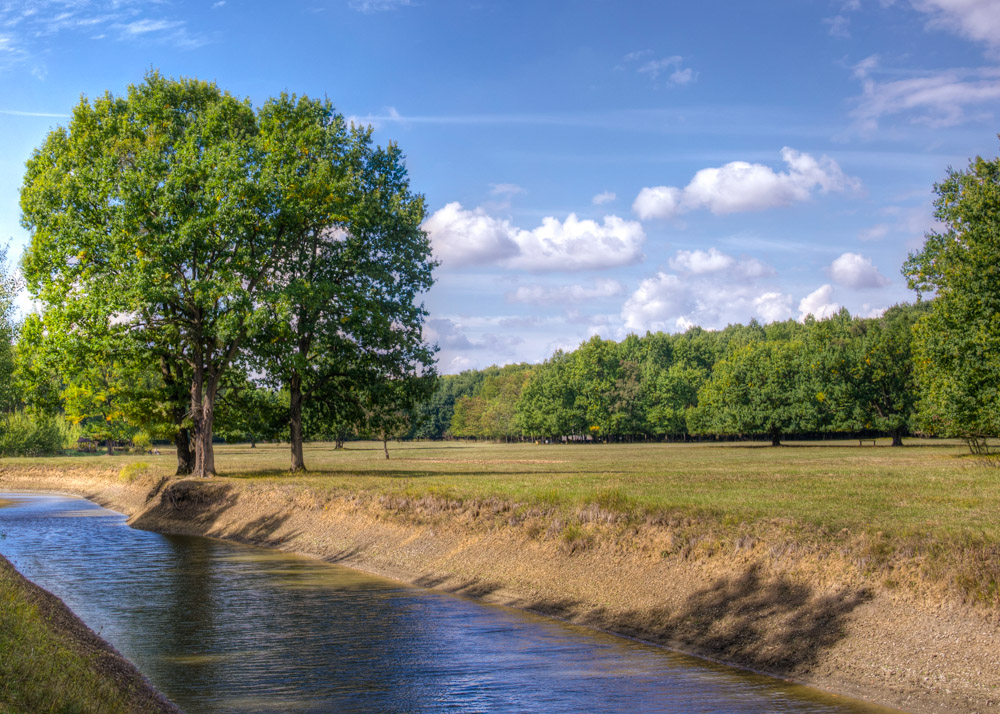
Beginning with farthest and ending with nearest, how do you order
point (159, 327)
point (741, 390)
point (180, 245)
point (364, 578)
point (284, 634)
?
point (741, 390) → point (159, 327) → point (180, 245) → point (364, 578) → point (284, 634)

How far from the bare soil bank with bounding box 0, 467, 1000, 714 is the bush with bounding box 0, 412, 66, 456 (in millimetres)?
65995

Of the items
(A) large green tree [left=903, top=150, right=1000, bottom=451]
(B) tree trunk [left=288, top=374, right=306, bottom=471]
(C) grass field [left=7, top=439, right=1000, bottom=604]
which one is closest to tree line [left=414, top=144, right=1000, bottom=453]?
(A) large green tree [left=903, top=150, right=1000, bottom=451]

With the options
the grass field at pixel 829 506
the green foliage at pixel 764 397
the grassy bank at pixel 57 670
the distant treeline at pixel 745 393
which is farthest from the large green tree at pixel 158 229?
the green foliage at pixel 764 397

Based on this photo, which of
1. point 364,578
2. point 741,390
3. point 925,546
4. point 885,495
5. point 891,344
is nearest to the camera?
point 925,546

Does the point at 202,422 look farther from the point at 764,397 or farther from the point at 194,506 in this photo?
the point at 764,397

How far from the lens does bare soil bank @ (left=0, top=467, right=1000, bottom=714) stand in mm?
13695

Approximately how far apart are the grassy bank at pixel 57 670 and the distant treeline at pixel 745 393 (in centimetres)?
3343

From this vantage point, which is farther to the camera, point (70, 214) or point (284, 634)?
point (70, 214)

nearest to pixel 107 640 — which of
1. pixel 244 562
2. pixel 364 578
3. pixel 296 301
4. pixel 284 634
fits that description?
pixel 284 634

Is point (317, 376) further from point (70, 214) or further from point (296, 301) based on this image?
point (70, 214)

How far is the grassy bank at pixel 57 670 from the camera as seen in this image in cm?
887

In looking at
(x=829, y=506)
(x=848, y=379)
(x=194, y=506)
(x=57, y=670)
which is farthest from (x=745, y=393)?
(x=57, y=670)

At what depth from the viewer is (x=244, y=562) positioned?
28.8 metres

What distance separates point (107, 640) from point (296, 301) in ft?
89.4
